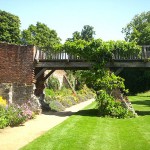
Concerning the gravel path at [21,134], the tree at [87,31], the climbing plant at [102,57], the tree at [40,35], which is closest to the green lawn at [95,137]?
the gravel path at [21,134]

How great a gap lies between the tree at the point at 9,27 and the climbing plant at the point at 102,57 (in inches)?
1377

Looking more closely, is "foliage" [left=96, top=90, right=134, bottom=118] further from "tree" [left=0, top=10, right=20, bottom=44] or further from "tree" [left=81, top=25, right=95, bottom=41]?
"tree" [left=81, top=25, right=95, bottom=41]

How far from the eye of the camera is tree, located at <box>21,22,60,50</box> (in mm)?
62612

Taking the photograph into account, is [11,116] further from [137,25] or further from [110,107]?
[137,25]

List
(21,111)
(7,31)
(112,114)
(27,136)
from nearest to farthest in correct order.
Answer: (27,136)
(21,111)
(112,114)
(7,31)

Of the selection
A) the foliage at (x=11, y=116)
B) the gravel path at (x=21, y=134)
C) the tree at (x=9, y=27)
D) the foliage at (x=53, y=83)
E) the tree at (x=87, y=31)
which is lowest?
the gravel path at (x=21, y=134)

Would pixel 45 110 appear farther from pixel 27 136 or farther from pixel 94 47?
pixel 27 136

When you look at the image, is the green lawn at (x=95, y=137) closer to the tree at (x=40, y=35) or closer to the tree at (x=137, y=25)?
the tree at (x=137, y=25)

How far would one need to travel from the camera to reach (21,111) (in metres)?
14.7

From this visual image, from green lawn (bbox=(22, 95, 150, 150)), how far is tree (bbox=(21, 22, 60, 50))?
49.3m

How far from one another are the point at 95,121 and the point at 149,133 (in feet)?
12.9

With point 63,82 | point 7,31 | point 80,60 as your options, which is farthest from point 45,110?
point 7,31

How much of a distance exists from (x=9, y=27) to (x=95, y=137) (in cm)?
4437

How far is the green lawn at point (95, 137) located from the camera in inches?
365
